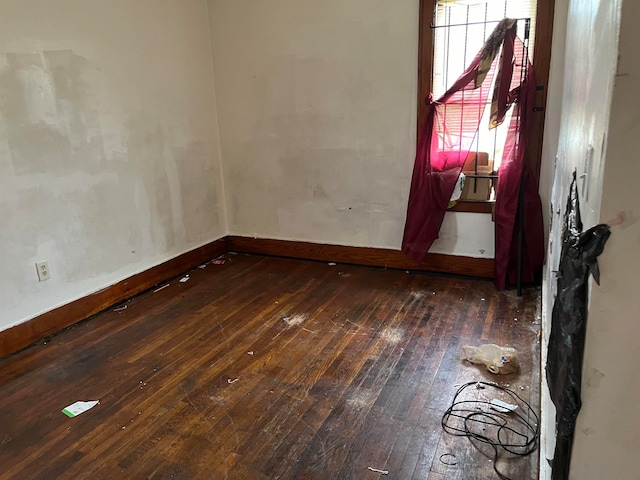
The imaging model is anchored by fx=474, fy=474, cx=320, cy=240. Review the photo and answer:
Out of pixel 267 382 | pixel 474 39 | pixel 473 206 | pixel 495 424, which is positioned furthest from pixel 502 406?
pixel 474 39

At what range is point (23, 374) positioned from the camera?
2.45 metres

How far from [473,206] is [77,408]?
2.80 meters

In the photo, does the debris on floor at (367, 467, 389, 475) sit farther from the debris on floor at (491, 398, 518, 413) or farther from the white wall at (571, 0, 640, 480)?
the white wall at (571, 0, 640, 480)

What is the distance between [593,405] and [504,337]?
173 cm

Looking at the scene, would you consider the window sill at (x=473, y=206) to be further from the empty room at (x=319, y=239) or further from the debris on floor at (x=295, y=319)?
the debris on floor at (x=295, y=319)

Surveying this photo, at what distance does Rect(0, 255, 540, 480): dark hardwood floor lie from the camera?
1.79m

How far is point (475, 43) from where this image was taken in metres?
3.21

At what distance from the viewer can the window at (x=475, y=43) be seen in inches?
120

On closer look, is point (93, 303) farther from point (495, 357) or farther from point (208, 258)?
point (495, 357)

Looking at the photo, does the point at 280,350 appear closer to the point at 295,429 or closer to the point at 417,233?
the point at 295,429

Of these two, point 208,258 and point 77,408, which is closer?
→ point 77,408

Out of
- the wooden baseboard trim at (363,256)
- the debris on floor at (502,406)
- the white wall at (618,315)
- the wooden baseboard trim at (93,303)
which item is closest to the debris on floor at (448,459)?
the debris on floor at (502,406)

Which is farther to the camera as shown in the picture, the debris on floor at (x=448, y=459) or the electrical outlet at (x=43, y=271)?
the electrical outlet at (x=43, y=271)

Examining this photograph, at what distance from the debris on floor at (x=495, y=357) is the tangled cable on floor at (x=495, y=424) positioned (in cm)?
18
